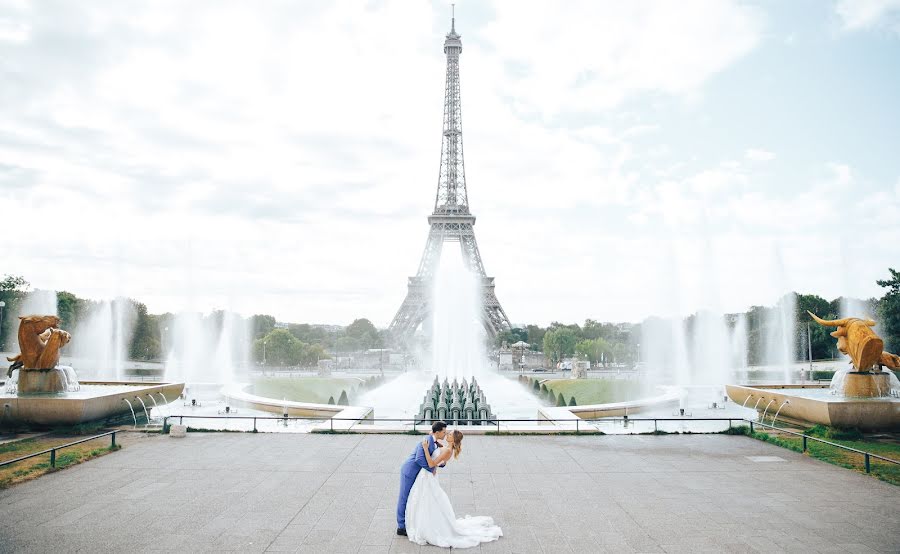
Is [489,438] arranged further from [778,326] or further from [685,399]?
[778,326]

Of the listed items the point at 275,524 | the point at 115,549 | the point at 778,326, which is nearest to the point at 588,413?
the point at 275,524

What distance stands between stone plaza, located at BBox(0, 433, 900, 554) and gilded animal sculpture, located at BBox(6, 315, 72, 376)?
6.19 meters

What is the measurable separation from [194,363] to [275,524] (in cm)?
4709

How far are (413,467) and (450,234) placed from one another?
7816 centimetres

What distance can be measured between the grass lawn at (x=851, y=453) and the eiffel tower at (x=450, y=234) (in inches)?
2560

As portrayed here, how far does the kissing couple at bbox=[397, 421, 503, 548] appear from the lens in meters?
9.55

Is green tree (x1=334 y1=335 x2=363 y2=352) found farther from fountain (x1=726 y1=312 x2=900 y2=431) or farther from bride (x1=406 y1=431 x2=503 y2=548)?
bride (x1=406 y1=431 x2=503 y2=548)

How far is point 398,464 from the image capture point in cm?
1516

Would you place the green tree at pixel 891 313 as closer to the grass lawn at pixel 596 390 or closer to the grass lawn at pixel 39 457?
the grass lawn at pixel 596 390

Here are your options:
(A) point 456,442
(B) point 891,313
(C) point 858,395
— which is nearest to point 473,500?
(A) point 456,442

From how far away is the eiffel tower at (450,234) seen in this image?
273 ft

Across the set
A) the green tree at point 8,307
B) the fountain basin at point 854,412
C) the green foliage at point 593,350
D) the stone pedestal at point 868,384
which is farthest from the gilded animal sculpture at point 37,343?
the green foliage at point 593,350

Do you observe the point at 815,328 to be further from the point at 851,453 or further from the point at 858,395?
the point at 851,453

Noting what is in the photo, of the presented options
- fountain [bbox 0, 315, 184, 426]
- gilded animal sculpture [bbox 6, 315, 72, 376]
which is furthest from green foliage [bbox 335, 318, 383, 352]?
gilded animal sculpture [bbox 6, 315, 72, 376]
